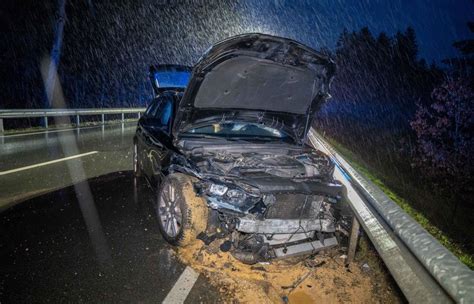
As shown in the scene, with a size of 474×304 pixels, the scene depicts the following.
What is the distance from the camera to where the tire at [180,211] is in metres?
3.54

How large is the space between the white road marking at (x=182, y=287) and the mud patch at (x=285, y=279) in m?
0.11

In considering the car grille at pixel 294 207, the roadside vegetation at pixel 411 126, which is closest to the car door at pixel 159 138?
the car grille at pixel 294 207

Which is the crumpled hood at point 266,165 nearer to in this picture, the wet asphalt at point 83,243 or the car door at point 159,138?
the car door at point 159,138

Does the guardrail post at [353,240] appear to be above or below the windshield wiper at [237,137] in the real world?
below

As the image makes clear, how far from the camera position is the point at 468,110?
73.2 ft

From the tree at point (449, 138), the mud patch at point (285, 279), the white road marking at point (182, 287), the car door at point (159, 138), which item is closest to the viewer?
the white road marking at point (182, 287)

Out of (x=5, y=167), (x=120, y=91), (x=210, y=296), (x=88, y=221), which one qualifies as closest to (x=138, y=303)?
(x=210, y=296)

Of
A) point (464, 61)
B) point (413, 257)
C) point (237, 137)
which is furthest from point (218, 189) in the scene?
point (464, 61)

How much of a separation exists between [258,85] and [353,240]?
7.71 feet

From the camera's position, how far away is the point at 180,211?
374cm

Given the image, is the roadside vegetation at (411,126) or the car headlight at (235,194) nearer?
the car headlight at (235,194)

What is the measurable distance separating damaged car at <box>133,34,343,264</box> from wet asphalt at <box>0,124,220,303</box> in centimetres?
47

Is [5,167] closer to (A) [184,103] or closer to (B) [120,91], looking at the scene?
(A) [184,103]

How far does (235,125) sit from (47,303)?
131 inches
